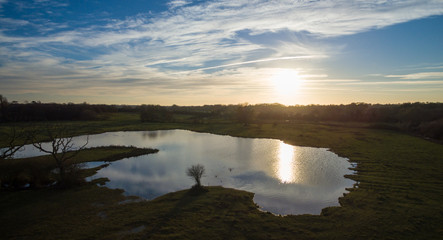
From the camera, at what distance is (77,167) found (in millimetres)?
23484

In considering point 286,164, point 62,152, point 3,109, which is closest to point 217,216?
point 286,164

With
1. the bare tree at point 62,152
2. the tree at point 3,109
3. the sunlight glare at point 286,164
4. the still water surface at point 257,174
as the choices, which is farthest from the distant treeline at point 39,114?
the sunlight glare at point 286,164

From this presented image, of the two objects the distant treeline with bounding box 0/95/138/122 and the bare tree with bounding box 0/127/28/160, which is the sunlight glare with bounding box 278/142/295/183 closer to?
the bare tree with bounding box 0/127/28/160

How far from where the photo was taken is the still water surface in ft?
63.7

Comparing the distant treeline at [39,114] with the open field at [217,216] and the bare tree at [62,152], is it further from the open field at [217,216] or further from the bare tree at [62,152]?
the open field at [217,216]

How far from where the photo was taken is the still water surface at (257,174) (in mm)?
19422

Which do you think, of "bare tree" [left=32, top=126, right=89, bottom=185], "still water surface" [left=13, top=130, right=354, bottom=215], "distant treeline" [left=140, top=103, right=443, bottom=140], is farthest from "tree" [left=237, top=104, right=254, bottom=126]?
"bare tree" [left=32, top=126, right=89, bottom=185]

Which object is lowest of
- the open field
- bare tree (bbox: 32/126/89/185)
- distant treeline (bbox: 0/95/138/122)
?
the open field

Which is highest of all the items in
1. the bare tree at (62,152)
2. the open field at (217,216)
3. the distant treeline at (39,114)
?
the distant treeline at (39,114)

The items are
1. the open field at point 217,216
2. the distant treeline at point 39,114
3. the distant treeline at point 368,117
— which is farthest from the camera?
the distant treeline at point 39,114

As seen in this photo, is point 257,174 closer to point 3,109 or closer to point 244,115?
point 244,115

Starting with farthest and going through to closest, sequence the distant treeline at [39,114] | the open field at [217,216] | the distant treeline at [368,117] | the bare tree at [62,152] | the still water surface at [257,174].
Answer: the distant treeline at [39,114] < the distant treeline at [368,117] < the bare tree at [62,152] < the still water surface at [257,174] < the open field at [217,216]

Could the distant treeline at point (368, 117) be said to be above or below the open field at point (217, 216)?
above

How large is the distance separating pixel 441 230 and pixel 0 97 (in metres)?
114
